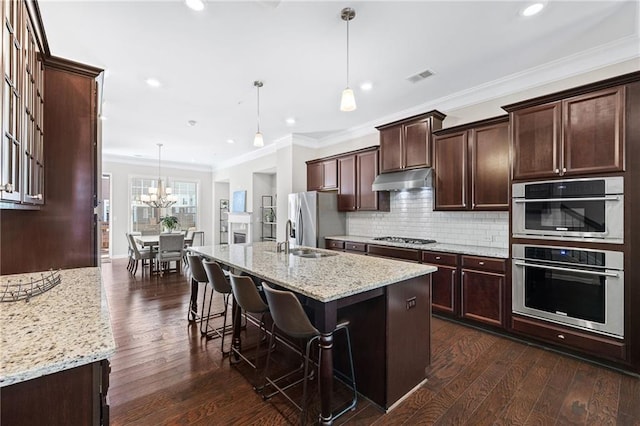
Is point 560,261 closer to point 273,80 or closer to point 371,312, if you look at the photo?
point 371,312

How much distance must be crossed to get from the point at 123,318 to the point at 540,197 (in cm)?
486

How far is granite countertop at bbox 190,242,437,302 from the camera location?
1.71 m

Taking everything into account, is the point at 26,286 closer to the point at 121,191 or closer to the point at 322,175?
the point at 322,175

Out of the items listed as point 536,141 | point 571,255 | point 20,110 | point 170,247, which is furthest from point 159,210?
point 571,255

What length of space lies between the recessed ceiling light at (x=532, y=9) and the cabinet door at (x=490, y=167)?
1.16 meters

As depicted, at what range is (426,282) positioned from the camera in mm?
2258

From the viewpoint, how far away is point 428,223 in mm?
4379

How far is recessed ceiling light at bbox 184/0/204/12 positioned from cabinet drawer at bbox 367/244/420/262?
3394 mm

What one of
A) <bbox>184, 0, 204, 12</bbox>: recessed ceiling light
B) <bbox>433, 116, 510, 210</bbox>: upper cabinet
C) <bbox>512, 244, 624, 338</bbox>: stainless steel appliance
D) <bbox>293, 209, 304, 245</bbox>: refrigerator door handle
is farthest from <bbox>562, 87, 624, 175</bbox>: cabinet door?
<bbox>293, 209, 304, 245</bbox>: refrigerator door handle

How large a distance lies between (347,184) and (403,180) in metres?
1.32

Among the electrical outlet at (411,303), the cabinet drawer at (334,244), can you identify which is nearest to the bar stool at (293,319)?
the electrical outlet at (411,303)

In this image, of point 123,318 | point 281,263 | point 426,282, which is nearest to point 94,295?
point 281,263

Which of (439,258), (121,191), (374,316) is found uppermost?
(121,191)

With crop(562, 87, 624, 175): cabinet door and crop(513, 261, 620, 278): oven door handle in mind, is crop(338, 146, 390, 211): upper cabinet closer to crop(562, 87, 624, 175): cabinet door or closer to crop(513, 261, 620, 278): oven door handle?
crop(513, 261, 620, 278): oven door handle
